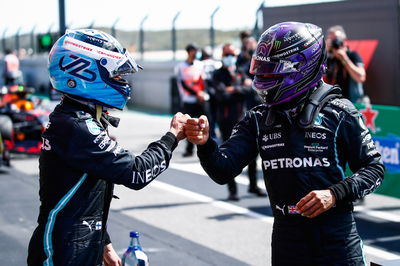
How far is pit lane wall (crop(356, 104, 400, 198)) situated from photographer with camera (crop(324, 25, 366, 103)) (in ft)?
3.19

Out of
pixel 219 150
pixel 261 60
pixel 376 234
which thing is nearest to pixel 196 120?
pixel 219 150

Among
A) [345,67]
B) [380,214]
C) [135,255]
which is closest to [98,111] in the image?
[135,255]

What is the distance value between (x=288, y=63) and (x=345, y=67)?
20.6 ft

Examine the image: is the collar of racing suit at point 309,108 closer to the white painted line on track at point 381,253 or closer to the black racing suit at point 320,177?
the black racing suit at point 320,177

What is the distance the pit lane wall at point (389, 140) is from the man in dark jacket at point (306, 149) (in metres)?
4.91

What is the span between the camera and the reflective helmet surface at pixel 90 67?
11.5ft

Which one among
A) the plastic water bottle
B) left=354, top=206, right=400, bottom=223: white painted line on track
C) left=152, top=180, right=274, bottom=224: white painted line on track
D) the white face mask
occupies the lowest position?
left=152, top=180, right=274, bottom=224: white painted line on track

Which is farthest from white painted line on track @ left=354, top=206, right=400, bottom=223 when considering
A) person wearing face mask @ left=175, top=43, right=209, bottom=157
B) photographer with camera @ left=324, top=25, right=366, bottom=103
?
person wearing face mask @ left=175, top=43, right=209, bottom=157

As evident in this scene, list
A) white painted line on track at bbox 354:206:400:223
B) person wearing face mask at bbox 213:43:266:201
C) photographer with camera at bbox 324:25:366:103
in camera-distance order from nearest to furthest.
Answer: white painted line on track at bbox 354:206:400:223, photographer with camera at bbox 324:25:366:103, person wearing face mask at bbox 213:43:266:201

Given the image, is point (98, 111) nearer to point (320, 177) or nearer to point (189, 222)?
point (320, 177)

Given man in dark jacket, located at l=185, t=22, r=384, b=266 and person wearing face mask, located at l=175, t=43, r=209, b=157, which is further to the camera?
person wearing face mask, located at l=175, t=43, r=209, b=157

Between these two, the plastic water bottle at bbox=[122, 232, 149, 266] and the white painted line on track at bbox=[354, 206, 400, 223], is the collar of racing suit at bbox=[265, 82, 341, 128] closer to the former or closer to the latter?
the plastic water bottle at bbox=[122, 232, 149, 266]

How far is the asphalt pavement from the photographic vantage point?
7.09 meters

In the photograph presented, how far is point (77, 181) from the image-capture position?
344 cm
